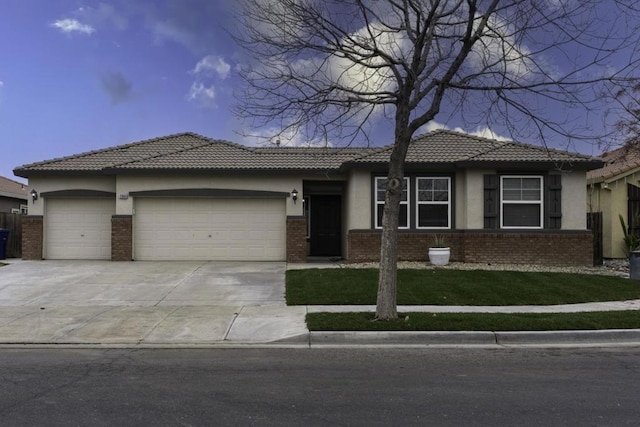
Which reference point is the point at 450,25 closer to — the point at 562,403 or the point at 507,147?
the point at 562,403

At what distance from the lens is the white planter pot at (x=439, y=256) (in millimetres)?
16094

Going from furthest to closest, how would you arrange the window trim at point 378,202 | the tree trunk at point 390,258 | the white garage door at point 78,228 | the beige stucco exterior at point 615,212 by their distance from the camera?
the beige stucco exterior at point 615,212
the white garage door at point 78,228
the window trim at point 378,202
the tree trunk at point 390,258

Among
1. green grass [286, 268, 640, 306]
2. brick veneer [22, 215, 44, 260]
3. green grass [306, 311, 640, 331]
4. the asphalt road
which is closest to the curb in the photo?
green grass [306, 311, 640, 331]

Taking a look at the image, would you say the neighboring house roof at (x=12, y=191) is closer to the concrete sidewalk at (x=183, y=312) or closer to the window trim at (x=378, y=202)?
the concrete sidewalk at (x=183, y=312)

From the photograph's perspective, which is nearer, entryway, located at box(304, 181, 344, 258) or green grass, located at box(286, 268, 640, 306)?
green grass, located at box(286, 268, 640, 306)

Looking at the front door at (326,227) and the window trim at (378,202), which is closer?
Answer: the window trim at (378,202)

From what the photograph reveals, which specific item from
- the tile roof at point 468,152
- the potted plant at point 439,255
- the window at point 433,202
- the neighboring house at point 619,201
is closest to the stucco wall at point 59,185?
the tile roof at point 468,152

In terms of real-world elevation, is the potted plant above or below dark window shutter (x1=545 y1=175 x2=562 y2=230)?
below

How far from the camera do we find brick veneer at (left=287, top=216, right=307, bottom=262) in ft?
58.6

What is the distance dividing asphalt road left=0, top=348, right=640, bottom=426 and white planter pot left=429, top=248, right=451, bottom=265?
325 inches

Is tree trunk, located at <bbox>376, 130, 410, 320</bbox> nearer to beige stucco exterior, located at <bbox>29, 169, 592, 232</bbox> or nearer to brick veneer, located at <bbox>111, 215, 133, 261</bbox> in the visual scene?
beige stucco exterior, located at <bbox>29, 169, 592, 232</bbox>

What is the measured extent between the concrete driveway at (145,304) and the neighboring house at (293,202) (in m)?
1.65

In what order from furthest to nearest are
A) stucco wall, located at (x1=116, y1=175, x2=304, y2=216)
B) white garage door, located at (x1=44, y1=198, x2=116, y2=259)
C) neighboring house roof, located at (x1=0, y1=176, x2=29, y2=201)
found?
1. neighboring house roof, located at (x1=0, y1=176, x2=29, y2=201)
2. white garage door, located at (x1=44, y1=198, x2=116, y2=259)
3. stucco wall, located at (x1=116, y1=175, x2=304, y2=216)

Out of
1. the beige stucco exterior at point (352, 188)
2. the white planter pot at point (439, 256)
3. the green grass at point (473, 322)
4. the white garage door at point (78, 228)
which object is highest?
the beige stucco exterior at point (352, 188)
